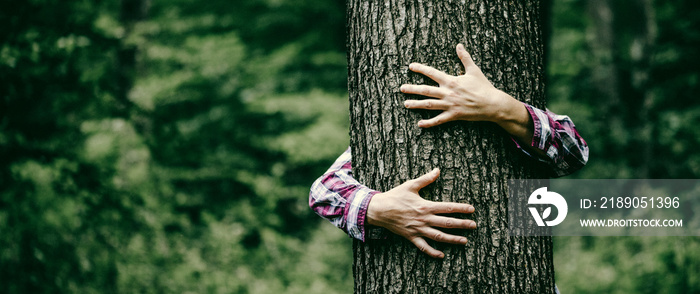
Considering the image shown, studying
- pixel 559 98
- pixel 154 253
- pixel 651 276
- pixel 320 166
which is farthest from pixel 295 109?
pixel 651 276

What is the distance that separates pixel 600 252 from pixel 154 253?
551 cm

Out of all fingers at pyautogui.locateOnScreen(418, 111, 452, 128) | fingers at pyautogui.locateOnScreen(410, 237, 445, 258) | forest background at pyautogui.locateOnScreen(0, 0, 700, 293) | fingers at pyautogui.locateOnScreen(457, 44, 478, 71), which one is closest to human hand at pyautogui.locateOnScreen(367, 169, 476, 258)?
fingers at pyautogui.locateOnScreen(410, 237, 445, 258)

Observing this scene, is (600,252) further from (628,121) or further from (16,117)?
(16,117)

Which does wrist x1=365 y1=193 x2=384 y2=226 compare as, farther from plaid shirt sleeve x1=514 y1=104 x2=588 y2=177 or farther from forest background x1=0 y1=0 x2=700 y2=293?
forest background x1=0 y1=0 x2=700 y2=293

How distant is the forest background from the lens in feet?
11.5

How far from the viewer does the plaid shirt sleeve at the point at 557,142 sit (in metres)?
1.74

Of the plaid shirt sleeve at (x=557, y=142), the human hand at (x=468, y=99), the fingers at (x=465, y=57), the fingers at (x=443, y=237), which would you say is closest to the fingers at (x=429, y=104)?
the human hand at (x=468, y=99)

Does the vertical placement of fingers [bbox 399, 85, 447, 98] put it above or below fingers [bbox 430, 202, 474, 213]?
above

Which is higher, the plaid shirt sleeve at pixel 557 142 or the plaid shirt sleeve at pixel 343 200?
the plaid shirt sleeve at pixel 557 142

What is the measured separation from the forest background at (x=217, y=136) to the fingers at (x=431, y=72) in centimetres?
298

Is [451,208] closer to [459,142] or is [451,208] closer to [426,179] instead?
[426,179]

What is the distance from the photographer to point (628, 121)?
7000 millimetres

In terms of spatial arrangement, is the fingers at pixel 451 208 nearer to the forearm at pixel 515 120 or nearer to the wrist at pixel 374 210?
the wrist at pixel 374 210

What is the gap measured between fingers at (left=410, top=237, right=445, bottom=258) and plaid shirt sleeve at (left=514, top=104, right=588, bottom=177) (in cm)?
53
